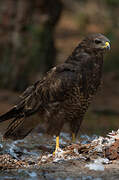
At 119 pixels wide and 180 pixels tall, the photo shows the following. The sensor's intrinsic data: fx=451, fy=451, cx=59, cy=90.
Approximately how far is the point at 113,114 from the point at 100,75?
617 centimetres

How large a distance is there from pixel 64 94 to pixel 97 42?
764 mm

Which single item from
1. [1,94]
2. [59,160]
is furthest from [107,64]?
[59,160]

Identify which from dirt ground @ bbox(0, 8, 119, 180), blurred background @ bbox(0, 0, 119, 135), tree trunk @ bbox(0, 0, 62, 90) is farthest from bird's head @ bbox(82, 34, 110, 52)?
tree trunk @ bbox(0, 0, 62, 90)

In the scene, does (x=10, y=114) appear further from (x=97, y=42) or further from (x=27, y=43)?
(x=27, y=43)

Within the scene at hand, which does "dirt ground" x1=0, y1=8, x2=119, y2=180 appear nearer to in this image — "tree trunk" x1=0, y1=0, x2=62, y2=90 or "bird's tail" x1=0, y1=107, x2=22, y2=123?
"bird's tail" x1=0, y1=107, x2=22, y2=123

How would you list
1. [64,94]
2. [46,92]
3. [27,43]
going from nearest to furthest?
[64,94] → [46,92] → [27,43]

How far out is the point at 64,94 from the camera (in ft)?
17.1

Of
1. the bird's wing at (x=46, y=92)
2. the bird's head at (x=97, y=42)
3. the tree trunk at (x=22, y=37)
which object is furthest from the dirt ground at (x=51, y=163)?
the tree trunk at (x=22, y=37)

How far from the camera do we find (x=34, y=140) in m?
6.30

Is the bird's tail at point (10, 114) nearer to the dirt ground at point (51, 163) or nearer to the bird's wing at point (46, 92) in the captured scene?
the bird's wing at point (46, 92)

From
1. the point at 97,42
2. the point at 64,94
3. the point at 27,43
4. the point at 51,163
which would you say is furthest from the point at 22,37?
the point at 51,163

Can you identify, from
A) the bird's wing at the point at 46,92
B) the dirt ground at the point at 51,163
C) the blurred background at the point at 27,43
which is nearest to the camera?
the dirt ground at the point at 51,163

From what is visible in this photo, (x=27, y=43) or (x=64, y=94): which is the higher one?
(x=27, y=43)

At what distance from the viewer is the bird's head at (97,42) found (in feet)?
17.4
